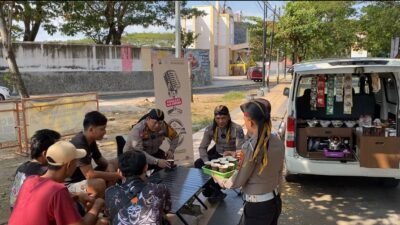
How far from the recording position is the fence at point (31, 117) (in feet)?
27.0

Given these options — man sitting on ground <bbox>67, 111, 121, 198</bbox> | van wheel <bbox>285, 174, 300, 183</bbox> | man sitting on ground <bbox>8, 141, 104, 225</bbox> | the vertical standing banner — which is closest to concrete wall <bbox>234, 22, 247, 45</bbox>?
the vertical standing banner

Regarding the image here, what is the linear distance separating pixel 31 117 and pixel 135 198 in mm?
6156

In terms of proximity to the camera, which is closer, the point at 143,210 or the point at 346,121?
the point at 143,210

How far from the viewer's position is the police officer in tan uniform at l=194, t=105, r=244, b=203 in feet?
17.8

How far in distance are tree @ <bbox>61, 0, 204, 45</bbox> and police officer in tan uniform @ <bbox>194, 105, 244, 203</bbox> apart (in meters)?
23.1

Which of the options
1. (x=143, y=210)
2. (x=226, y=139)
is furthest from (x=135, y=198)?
(x=226, y=139)

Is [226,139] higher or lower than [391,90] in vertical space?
lower

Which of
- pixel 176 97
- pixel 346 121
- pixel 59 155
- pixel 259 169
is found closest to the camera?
pixel 59 155

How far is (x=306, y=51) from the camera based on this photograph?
1292 inches

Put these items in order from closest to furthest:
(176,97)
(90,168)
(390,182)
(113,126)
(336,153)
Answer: (90,168) → (336,153) → (390,182) → (176,97) → (113,126)

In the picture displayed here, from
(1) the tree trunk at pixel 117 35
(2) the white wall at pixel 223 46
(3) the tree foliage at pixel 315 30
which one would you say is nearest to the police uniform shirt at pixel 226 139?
(3) the tree foliage at pixel 315 30

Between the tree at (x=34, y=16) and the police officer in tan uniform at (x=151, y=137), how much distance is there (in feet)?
67.1

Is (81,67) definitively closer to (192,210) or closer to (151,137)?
(151,137)

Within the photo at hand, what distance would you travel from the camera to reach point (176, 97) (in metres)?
7.03
